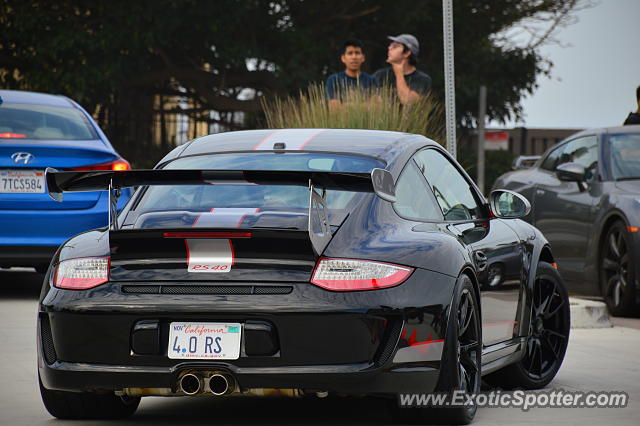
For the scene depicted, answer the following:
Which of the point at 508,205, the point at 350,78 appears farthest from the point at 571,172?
the point at 508,205

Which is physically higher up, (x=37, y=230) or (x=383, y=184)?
(x=383, y=184)

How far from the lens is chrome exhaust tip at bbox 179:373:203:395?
215 inches

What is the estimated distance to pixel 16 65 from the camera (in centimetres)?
2614

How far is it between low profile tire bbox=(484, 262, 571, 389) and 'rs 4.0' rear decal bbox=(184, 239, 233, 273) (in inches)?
92.1

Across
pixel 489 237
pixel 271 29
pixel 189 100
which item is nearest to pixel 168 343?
pixel 489 237

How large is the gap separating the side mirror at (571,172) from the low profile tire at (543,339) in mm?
4072

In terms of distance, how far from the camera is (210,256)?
17.9ft

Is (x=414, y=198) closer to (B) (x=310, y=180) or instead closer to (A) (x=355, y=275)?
(B) (x=310, y=180)

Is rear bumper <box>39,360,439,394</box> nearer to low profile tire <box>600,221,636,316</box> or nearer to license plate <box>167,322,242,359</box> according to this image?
license plate <box>167,322,242,359</box>

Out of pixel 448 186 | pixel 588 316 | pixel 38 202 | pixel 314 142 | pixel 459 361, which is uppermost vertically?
pixel 314 142

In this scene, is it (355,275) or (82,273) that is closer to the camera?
(355,275)

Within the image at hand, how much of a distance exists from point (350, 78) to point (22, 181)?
16.0 feet

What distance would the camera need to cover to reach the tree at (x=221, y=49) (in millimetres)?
24641
